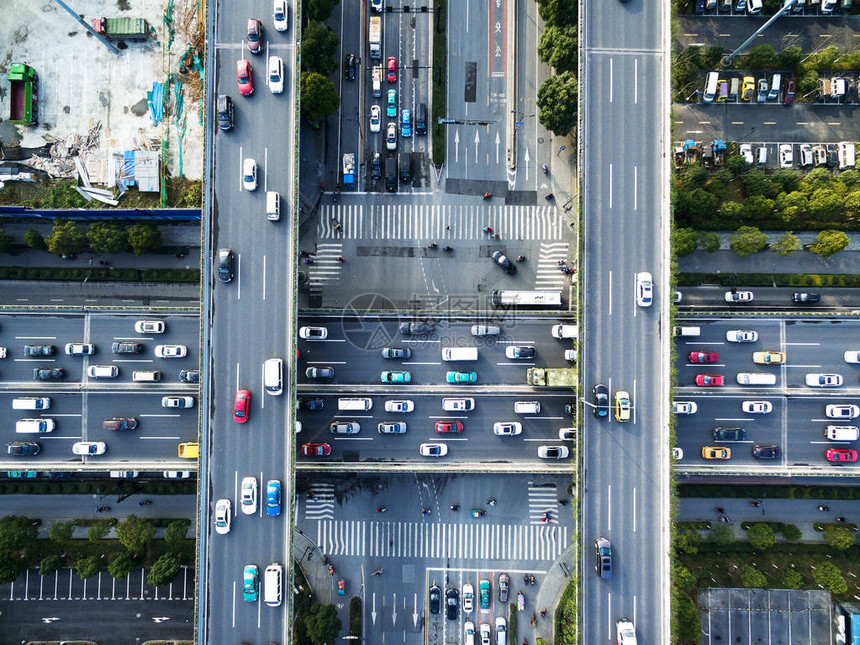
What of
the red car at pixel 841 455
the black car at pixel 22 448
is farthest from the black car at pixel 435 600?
the black car at pixel 22 448

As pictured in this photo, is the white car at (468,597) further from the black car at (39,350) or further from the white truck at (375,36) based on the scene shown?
the white truck at (375,36)

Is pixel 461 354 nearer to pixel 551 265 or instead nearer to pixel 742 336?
pixel 551 265

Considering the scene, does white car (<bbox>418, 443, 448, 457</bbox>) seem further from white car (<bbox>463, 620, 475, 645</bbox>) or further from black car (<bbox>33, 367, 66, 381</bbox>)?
black car (<bbox>33, 367, 66, 381</bbox>)

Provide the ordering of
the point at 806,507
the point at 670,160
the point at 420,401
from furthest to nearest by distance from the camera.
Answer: the point at 806,507 < the point at 420,401 < the point at 670,160

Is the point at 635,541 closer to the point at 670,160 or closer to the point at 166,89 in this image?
the point at 670,160

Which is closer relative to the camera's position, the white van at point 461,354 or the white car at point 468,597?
the white van at point 461,354

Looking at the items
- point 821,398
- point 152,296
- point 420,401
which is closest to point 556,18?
point 420,401
